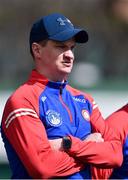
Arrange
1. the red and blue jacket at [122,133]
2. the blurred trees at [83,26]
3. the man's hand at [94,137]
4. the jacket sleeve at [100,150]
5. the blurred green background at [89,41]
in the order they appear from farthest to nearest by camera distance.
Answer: the blurred trees at [83,26], the blurred green background at [89,41], the red and blue jacket at [122,133], the man's hand at [94,137], the jacket sleeve at [100,150]

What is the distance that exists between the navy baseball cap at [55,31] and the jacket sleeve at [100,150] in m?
0.48

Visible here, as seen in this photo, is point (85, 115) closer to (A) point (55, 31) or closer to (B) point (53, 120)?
(B) point (53, 120)

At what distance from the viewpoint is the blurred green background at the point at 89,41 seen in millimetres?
16109

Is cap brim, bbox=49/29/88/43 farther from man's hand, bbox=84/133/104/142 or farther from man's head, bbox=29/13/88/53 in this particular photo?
man's hand, bbox=84/133/104/142

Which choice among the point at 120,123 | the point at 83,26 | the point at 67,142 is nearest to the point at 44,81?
the point at 67,142

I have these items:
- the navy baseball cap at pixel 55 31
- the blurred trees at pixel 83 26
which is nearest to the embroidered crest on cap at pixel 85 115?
the navy baseball cap at pixel 55 31

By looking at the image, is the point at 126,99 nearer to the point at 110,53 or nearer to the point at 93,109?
the point at 93,109

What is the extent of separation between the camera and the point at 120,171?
15.8 feet

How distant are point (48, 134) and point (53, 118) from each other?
0.32 ft

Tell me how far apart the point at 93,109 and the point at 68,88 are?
0.62 feet

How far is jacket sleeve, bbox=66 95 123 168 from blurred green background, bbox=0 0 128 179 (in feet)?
29.1

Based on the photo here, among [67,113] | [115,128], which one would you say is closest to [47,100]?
[67,113]

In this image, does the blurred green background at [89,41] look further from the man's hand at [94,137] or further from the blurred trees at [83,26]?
the man's hand at [94,137]

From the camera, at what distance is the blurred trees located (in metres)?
16.7
